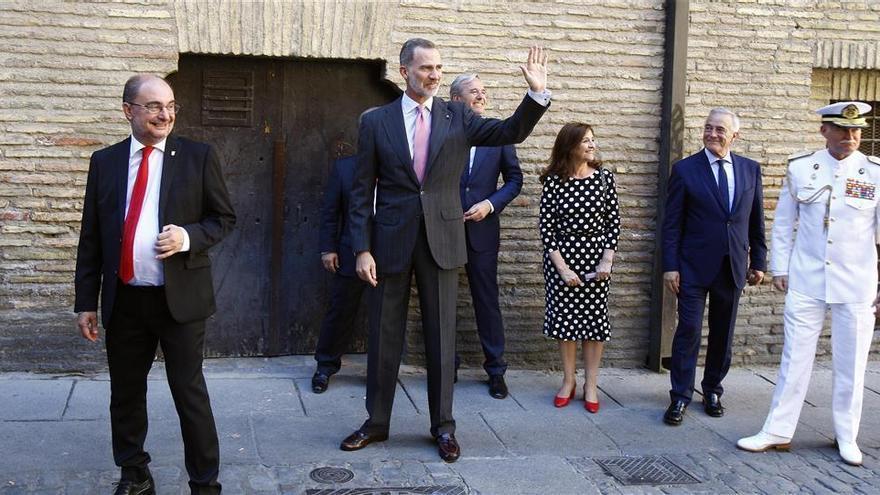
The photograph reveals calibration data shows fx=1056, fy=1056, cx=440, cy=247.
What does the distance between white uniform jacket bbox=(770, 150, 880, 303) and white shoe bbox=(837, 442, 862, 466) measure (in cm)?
78

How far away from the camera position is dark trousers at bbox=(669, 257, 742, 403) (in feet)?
20.7

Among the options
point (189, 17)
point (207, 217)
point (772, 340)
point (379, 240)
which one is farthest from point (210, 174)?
point (772, 340)

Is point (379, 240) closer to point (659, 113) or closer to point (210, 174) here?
point (210, 174)

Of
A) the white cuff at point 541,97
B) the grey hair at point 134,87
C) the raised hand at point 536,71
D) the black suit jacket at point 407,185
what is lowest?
the black suit jacket at point 407,185

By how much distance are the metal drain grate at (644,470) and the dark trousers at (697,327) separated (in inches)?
33.6

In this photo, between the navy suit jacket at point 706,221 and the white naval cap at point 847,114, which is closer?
Result: the white naval cap at point 847,114

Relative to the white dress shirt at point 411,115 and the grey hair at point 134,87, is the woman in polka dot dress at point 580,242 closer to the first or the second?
the white dress shirt at point 411,115

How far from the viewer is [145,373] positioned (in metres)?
4.57

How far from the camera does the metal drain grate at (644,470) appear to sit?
5.24 m

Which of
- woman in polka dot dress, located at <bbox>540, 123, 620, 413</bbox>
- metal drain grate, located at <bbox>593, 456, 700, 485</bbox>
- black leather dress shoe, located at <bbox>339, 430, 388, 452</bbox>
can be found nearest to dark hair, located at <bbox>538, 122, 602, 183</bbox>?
woman in polka dot dress, located at <bbox>540, 123, 620, 413</bbox>

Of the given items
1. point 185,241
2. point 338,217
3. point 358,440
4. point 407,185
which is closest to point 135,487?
point 185,241

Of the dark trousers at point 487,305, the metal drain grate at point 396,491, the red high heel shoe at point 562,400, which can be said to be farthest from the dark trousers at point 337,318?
the metal drain grate at point 396,491

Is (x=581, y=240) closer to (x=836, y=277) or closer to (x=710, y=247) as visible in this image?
(x=710, y=247)

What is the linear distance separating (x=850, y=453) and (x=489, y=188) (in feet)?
8.64
